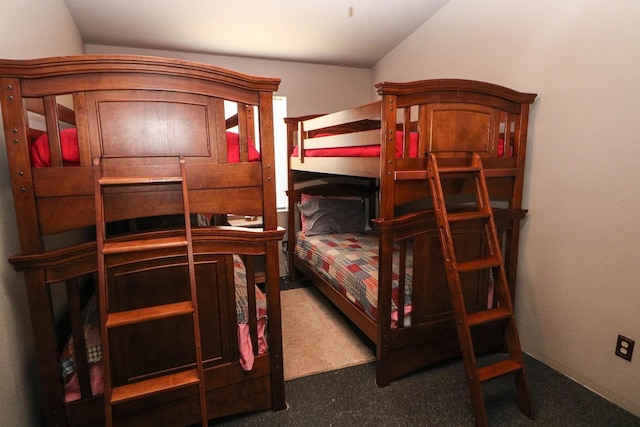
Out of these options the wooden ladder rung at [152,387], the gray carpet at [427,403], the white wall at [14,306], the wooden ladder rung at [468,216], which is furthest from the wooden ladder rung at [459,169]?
the white wall at [14,306]

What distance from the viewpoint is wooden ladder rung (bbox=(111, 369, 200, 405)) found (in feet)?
3.98

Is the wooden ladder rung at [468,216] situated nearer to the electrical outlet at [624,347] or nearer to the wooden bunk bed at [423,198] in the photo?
the wooden bunk bed at [423,198]

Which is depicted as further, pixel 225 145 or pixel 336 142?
pixel 336 142

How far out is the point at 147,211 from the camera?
1413 mm

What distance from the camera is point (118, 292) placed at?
143cm

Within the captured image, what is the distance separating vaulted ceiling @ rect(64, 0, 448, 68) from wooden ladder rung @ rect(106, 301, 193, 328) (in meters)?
2.24

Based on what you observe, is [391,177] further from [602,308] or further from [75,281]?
[75,281]

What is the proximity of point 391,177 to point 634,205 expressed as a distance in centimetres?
116

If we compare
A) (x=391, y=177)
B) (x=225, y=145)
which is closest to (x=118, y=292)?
(x=225, y=145)

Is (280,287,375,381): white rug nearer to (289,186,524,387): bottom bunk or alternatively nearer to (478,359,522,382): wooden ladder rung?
(289,186,524,387): bottom bunk

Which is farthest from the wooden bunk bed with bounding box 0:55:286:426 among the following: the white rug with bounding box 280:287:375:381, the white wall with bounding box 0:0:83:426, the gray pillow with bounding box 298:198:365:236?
the gray pillow with bounding box 298:198:365:236

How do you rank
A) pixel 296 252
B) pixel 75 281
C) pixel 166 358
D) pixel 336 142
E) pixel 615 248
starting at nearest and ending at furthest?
pixel 75 281, pixel 166 358, pixel 615 248, pixel 336 142, pixel 296 252

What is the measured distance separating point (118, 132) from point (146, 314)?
725 millimetres

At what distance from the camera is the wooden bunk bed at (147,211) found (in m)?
1.27
